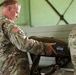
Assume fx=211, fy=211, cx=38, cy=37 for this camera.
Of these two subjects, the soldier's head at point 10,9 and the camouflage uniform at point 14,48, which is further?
the soldier's head at point 10,9

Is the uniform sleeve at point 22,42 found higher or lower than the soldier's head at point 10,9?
lower

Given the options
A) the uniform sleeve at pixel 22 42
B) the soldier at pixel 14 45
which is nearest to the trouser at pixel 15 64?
the soldier at pixel 14 45

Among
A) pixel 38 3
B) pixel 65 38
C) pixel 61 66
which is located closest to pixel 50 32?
pixel 65 38

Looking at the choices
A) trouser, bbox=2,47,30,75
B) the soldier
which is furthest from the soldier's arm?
trouser, bbox=2,47,30,75

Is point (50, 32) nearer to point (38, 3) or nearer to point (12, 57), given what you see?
point (12, 57)

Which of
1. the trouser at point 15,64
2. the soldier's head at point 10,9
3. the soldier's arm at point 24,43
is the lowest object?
the trouser at point 15,64

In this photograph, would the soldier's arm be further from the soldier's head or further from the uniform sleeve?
the soldier's head

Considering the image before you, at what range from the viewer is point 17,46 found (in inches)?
82.1

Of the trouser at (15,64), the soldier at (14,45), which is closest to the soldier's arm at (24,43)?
the soldier at (14,45)

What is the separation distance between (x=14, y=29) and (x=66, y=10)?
98.2 inches

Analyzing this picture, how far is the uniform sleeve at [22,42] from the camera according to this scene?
207cm

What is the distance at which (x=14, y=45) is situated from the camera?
7.09 feet

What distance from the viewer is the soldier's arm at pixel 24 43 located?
207cm

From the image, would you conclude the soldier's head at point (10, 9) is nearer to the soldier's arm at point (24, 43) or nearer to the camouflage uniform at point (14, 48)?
the camouflage uniform at point (14, 48)
